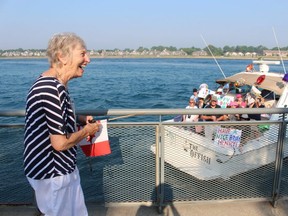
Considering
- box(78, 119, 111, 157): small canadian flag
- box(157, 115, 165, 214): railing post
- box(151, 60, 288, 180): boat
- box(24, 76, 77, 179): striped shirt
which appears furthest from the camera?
box(151, 60, 288, 180): boat

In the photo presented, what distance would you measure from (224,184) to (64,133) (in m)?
2.62

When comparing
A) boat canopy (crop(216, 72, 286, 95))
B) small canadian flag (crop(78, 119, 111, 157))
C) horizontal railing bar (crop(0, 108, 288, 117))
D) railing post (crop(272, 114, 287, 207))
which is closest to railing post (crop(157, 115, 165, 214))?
horizontal railing bar (crop(0, 108, 288, 117))

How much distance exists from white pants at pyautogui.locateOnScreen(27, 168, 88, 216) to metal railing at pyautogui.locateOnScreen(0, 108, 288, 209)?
130cm

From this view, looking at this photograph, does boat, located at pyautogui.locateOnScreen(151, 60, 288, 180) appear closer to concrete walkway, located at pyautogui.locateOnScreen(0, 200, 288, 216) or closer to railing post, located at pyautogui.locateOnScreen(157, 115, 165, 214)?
railing post, located at pyautogui.locateOnScreen(157, 115, 165, 214)

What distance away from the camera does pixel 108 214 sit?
3.74m

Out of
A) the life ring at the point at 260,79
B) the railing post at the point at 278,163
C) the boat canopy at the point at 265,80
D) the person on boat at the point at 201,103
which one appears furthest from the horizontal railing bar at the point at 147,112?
the life ring at the point at 260,79

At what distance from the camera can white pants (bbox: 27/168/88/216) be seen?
7.23 feet

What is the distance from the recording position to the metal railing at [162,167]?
3.69 meters

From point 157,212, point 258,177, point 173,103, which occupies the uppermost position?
point 258,177

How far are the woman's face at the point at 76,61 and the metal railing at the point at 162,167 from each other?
144 centimetres

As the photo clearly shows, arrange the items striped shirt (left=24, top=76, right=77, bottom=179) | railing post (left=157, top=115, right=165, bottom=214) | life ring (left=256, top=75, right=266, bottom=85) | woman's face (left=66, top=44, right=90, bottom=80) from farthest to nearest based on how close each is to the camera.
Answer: life ring (left=256, top=75, right=266, bottom=85)
railing post (left=157, top=115, right=165, bottom=214)
woman's face (left=66, top=44, right=90, bottom=80)
striped shirt (left=24, top=76, right=77, bottom=179)

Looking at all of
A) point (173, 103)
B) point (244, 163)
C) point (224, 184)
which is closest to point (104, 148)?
point (224, 184)

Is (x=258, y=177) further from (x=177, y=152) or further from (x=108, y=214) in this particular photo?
(x=108, y=214)

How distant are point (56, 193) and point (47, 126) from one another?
1.59ft
